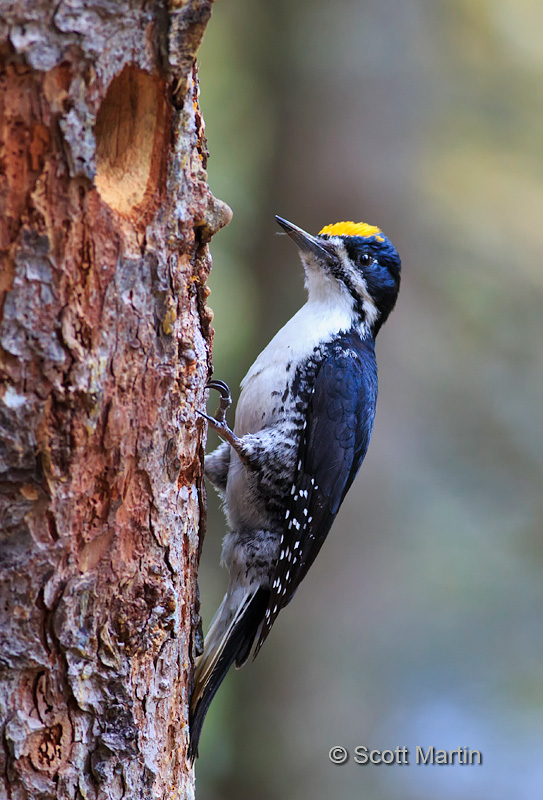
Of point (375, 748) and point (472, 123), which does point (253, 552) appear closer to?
point (375, 748)

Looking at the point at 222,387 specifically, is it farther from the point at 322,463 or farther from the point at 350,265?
the point at 350,265

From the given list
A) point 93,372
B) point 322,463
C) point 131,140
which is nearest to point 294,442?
point 322,463

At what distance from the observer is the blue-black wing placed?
2398 mm

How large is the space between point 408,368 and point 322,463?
1.70 m

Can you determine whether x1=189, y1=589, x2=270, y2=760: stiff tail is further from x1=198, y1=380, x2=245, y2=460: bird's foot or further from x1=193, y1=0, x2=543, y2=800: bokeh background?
x1=193, y1=0, x2=543, y2=800: bokeh background

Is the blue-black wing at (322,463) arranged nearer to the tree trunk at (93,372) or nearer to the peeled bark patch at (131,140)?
the tree trunk at (93,372)

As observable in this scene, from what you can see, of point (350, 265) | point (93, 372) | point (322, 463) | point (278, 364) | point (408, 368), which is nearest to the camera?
point (93, 372)

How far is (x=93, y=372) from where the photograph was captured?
5.03 feet

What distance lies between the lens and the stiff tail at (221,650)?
2.01m

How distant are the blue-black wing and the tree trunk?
0.67 meters

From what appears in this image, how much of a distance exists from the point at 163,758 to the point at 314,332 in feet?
4.72

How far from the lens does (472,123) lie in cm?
438

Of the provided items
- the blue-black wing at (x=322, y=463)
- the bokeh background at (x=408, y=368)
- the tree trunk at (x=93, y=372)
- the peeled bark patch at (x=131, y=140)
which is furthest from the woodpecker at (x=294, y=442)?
the bokeh background at (x=408, y=368)

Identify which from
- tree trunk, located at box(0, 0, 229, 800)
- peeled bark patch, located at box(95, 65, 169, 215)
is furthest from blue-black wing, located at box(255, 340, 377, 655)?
peeled bark patch, located at box(95, 65, 169, 215)
